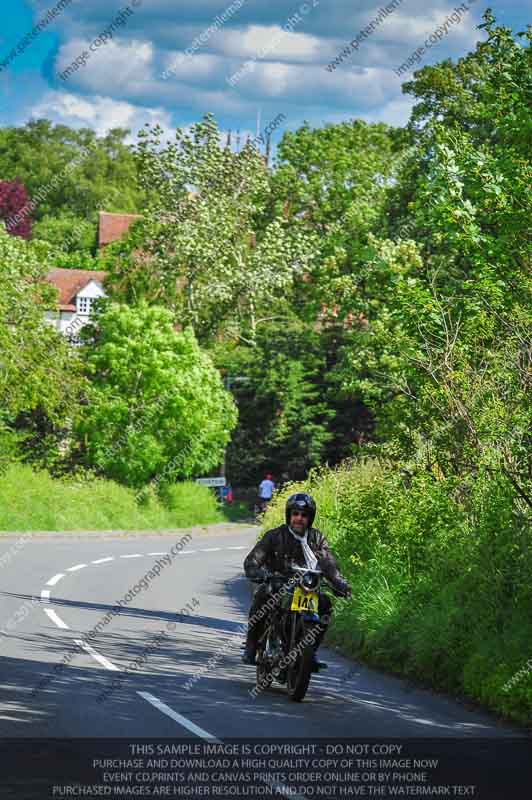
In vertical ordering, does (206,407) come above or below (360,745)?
above

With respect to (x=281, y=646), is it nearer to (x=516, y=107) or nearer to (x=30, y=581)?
(x=516, y=107)

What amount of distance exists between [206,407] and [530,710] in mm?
36427

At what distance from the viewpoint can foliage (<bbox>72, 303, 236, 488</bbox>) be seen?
1809 inches

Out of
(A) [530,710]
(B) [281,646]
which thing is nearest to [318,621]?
(B) [281,646]

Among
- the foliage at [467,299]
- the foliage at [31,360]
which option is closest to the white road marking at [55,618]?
the foliage at [467,299]

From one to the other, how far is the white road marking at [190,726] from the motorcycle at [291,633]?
1.23 meters

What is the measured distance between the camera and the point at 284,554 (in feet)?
40.5

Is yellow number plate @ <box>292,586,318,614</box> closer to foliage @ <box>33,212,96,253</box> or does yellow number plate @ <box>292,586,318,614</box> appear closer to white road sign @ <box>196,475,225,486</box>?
white road sign @ <box>196,475,225,486</box>

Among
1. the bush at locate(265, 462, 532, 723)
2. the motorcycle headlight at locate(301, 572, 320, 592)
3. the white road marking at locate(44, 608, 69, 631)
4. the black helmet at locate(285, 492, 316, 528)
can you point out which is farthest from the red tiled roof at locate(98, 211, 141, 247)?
the motorcycle headlight at locate(301, 572, 320, 592)

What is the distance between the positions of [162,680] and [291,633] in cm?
163

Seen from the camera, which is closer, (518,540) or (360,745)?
(360,745)

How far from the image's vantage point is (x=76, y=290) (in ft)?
297

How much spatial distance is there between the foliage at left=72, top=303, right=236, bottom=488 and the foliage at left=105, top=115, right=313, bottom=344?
8.32 m

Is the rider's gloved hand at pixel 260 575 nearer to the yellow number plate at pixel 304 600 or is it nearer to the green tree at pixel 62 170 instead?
the yellow number plate at pixel 304 600
